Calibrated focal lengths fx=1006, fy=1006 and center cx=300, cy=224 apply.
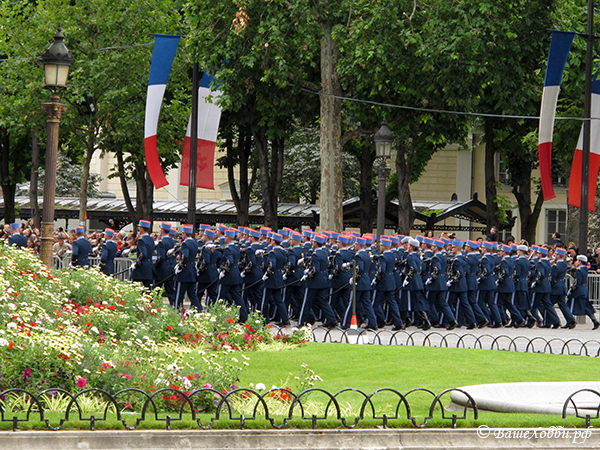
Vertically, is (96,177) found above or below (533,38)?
below

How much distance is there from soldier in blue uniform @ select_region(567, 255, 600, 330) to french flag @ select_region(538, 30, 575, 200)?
8.85 ft

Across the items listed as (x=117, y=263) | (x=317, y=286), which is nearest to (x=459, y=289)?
(x=317, y=286)

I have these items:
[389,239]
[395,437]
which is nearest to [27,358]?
[395,437]

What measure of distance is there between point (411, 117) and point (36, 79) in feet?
37.8

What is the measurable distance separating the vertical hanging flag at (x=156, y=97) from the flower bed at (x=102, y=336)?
871 centimetres

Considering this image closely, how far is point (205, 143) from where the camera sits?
1045 inches

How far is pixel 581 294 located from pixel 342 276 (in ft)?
19.3

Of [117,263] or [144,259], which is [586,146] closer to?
[144,259]

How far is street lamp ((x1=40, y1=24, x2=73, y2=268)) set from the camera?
14.3m

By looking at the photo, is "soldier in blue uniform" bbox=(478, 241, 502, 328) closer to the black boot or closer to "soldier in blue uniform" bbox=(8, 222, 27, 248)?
the black boot

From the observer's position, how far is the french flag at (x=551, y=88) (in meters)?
22.7

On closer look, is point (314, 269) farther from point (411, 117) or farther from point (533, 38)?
point (533, 38)

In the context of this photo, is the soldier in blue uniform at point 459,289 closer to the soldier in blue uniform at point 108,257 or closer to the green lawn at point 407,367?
the green lawn at point 407,367

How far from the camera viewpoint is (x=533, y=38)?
29688 mm
